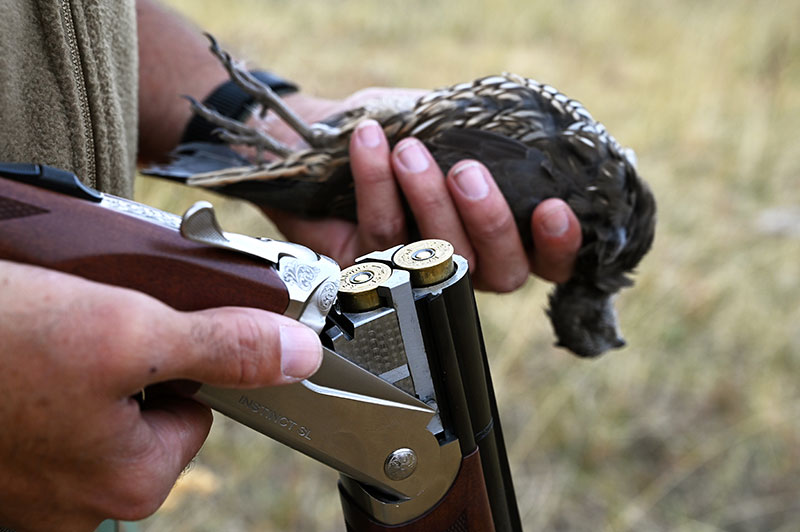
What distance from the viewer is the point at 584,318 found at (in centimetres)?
229

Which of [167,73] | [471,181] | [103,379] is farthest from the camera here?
[167,73]

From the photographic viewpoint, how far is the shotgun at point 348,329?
76 centimetres

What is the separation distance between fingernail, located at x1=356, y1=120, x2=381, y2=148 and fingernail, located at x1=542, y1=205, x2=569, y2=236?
441 millimetres

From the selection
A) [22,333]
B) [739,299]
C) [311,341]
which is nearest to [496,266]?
[311,341]

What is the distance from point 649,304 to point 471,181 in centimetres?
244

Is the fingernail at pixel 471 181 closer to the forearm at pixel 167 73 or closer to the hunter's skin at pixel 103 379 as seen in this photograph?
the forearm at pixel 167 73

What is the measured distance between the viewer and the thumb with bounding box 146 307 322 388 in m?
0.78

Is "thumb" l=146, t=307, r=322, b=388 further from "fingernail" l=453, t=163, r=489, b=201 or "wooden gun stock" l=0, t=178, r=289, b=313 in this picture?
"fingernail" l=453, t=163, r=489, b=201

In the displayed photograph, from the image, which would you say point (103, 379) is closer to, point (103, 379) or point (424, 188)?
point (103, 379)

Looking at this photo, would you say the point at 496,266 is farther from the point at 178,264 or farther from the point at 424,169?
the point at 178,264

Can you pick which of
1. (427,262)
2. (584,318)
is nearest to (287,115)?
(584,318)

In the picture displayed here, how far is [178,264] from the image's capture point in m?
0.80

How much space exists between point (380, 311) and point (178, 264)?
0.25 meters

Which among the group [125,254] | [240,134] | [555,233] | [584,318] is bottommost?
[584,318]
